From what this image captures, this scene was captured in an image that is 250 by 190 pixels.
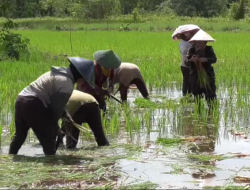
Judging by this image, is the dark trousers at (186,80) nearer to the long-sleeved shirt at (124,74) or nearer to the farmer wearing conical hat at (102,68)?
the long-sleeved shirt at (124,74)

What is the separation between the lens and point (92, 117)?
4770 millimetres

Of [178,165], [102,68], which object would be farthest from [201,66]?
[178,165]

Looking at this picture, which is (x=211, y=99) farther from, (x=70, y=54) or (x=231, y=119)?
(x=70, y=54)

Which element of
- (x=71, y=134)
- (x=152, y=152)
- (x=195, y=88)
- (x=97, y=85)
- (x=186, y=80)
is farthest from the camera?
(x=186, y=80)

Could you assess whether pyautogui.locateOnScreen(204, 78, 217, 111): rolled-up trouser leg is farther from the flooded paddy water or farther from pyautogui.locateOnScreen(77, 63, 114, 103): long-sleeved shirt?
pyautogui.locateOnScreen(77, 63, 114, 103): long-sleeved shirt

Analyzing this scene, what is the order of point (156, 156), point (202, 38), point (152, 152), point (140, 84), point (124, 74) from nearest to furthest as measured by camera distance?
point (156, 156)
point (152, 152)
point (202, 38)
point (124, 74)
point (140, 84)

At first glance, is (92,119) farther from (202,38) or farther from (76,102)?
(202,38)

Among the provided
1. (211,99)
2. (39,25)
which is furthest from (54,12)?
(211,99)

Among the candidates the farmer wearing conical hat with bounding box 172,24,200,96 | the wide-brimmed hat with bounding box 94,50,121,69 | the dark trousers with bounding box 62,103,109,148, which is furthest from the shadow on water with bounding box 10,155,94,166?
the farmer wearing conical hat with bounding box 172,24,200,96

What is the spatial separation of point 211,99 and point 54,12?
46.4 metres

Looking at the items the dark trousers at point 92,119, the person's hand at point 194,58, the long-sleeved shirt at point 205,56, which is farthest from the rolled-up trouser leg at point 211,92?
the dark trousers at point 92,119

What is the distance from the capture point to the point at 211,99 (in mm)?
7113

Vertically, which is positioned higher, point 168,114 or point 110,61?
point 110,61

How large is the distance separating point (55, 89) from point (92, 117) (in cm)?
67
